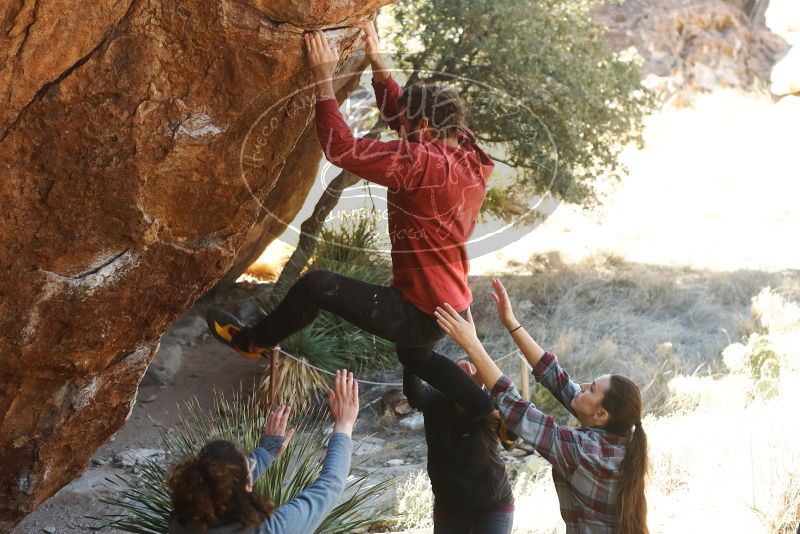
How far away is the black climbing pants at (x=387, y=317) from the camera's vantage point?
159 inches

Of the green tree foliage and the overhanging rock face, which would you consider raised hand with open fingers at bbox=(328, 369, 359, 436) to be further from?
the green tree foliage

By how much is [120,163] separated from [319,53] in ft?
3.18

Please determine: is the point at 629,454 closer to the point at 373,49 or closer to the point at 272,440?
the point at 272,440

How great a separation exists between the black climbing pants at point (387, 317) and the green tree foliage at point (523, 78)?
15.5 feet

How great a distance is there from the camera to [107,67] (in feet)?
12.2

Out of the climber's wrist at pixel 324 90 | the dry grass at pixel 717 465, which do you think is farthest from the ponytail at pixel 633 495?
the climber's wrist at pixel 324 90

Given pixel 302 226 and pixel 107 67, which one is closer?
pixel 107 67

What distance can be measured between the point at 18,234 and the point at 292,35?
4.76 ft

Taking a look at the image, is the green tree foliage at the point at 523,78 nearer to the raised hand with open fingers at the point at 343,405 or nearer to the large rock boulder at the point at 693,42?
the raised hand with open fingers at the point at 343,405

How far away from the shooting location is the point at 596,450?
345 centimetres

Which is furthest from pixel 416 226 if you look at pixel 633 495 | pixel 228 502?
pixel 228 502

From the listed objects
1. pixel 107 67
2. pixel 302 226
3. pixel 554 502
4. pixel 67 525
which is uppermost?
pixel 302 226

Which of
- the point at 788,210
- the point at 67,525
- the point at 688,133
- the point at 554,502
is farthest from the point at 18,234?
the point at 688,133

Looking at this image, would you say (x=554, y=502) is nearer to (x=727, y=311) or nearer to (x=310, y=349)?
(x=310, y=349)
